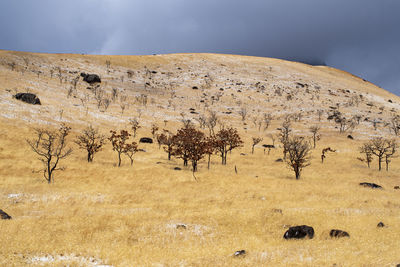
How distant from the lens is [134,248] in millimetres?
12547

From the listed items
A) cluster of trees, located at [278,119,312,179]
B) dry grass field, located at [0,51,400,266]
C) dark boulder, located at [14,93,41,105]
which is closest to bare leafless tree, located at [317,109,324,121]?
dry grass field, located at [0,51,400,266]

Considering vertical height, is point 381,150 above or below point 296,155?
above

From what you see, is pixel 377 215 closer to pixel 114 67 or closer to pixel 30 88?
pixel 30 88

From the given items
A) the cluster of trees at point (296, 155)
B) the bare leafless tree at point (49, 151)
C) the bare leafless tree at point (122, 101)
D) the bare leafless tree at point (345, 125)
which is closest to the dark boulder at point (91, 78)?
the bare leafless tree at point (122, 101)

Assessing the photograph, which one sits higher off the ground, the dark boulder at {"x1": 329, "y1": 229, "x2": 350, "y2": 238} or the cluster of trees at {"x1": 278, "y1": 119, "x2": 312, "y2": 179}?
the cluster of trees at {"x1": 278, "y1": 119, "x2": 312, "y2": 179}

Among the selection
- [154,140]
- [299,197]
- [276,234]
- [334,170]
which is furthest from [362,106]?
[276,234]

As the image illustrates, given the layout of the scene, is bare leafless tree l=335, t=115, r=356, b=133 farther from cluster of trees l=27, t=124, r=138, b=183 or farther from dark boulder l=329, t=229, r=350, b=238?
dark boulder l=329, t=229, r=350, b=238

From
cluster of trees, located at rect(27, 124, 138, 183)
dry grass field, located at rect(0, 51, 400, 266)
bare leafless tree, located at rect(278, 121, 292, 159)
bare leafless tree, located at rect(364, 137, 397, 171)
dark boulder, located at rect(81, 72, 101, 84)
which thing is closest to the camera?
dry grass field, located at rect(0, 51, 400, 266)

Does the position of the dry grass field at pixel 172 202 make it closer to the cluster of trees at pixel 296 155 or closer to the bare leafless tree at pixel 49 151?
the bare leafless tree at pixel 49 151

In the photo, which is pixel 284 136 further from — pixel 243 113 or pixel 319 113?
pixel 319 113

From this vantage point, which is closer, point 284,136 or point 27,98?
point 27,98

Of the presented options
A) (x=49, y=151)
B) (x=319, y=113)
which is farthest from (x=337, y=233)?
(x=319, y=113)

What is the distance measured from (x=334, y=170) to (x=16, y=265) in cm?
3804

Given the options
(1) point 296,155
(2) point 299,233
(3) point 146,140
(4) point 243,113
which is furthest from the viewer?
(4) point 243,113
